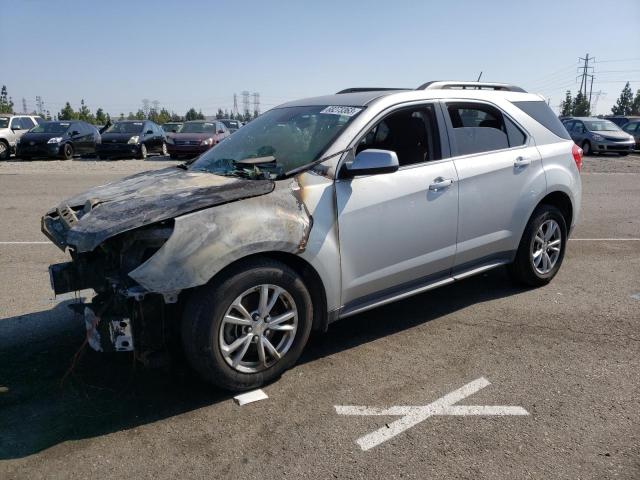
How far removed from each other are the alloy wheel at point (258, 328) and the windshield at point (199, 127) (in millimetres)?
18784

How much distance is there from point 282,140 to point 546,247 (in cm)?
281

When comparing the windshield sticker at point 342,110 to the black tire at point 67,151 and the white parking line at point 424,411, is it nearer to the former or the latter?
the white parking line at point 424,411

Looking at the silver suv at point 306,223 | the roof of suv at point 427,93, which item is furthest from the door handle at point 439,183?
the roof of suv at point 427,93

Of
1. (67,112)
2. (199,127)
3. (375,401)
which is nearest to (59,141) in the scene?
(199,127)

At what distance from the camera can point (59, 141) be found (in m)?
20.6

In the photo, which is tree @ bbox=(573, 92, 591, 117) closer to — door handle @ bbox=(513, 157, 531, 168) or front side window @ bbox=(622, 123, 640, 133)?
front side window @ bbox=(622, 123, 640, 133)

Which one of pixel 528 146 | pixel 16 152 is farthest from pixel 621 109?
pixel 528 146

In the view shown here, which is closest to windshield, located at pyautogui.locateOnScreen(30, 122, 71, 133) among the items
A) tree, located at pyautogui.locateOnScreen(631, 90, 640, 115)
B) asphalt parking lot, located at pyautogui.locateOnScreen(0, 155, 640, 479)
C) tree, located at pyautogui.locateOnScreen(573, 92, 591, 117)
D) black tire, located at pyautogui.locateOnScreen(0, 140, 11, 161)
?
black tire, located at pyautogui.locateOnScreen(0, 140, 11, 161)

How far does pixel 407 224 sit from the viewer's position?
4.03m

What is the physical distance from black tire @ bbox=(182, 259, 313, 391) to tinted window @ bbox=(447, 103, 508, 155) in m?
1.99

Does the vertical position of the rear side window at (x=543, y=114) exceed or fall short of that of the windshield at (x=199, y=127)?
it falls short

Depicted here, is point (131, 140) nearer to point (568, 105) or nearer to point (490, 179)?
point (490, 179)

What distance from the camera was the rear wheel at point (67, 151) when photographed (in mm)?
20906

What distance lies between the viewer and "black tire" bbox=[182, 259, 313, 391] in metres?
3.15
